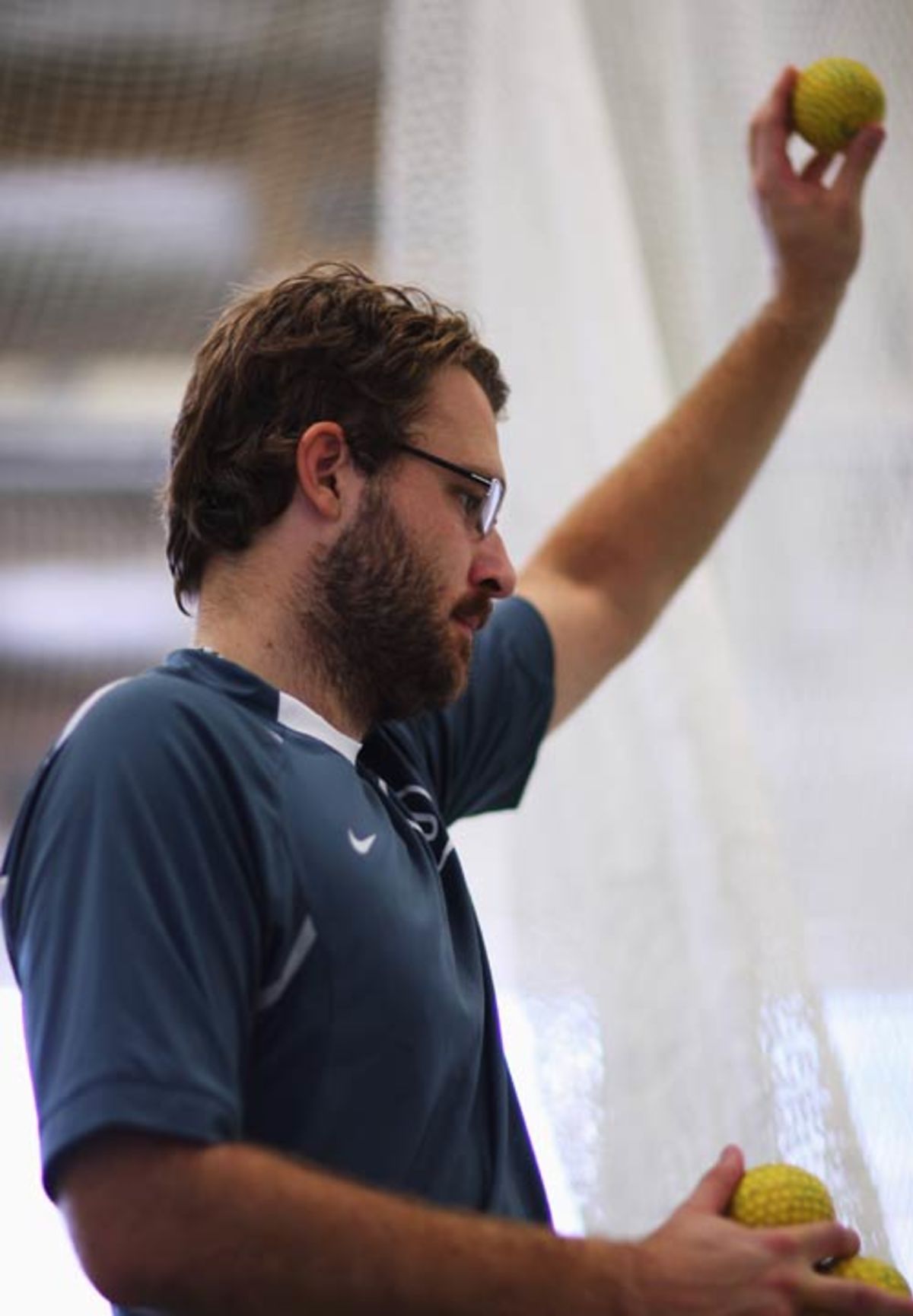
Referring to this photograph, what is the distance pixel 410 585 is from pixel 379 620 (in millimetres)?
24

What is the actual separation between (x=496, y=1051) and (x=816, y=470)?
71 centimetres

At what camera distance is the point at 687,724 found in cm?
135

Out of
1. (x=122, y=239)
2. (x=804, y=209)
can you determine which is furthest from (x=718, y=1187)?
(x=122, y=239)

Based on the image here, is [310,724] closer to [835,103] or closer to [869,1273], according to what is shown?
[869,1273]

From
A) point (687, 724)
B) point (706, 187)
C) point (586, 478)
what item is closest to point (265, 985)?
point (687, 724)

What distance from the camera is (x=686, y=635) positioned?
137 centimetres

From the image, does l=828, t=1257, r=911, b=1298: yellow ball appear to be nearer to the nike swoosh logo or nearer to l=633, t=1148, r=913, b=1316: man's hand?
l=633, t=1148, r=913, b=1316: man's hand

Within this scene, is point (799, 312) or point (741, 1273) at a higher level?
point (799, 312)

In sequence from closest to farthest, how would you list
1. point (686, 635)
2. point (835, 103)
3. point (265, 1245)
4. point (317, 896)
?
point (265, 1245), point (317, 896), point (835, 103), point (686, 635)

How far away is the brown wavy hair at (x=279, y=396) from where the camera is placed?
36.9 inches

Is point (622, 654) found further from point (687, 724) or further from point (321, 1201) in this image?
point (321, 1201)

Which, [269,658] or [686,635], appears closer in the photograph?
[269,658]

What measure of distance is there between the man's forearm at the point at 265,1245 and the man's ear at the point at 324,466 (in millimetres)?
348

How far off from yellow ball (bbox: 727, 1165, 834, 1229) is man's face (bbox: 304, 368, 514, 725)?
0.93 ft
